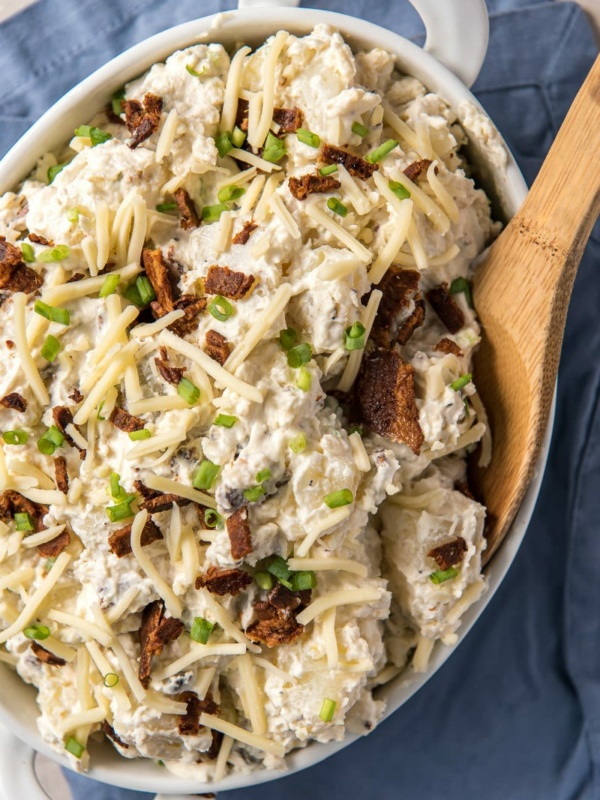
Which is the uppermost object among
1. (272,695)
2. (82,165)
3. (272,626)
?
(82,165)

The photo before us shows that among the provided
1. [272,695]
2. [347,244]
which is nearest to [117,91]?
[347,244]

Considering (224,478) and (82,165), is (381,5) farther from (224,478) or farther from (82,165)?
(224,478)

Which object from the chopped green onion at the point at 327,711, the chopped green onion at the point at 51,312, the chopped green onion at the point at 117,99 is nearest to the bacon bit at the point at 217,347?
the chopped green onion at the point at 51,312

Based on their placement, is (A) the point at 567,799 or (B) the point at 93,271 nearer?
(B) the point at 93,271

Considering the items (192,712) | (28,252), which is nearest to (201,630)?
(192,712)

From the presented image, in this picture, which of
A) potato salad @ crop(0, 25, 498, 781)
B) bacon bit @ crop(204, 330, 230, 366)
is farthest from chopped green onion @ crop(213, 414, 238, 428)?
bacon bit @ crop(204, 330, 230, 366)

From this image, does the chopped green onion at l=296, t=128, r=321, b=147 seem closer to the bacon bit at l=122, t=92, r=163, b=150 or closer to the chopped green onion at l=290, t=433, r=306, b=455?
the bacon bit at l=122, t=92, r=163, b=150

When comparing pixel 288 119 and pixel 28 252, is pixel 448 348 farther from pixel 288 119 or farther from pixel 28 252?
pixel 28 252

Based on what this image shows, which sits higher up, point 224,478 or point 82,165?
point 82,165
